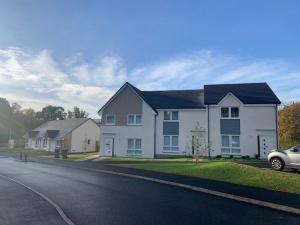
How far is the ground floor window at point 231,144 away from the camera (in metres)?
25.6

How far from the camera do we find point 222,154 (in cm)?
2591

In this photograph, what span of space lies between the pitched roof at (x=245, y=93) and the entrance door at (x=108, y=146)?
12712 millimetres

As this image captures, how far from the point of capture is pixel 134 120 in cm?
2941

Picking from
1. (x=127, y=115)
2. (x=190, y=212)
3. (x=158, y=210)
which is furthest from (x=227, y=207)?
(x=127, y=115)

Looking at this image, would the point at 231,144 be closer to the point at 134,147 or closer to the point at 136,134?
the point at 136,134

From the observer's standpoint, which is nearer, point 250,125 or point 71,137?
point 250,125

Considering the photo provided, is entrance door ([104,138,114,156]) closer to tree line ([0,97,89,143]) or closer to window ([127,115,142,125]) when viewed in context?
window ([127,115,142,125])

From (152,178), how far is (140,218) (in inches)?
255

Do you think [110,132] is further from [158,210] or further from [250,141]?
[158,210]

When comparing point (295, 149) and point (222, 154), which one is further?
point (222, 154)

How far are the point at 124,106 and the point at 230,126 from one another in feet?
42.9

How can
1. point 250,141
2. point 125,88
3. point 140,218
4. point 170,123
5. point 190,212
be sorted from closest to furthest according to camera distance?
point 140,218, point 190,212, point 250,141, point 170,123, point 125,88

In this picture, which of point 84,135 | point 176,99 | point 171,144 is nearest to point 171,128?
point 171,144

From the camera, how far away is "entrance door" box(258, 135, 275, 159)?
961 inches
